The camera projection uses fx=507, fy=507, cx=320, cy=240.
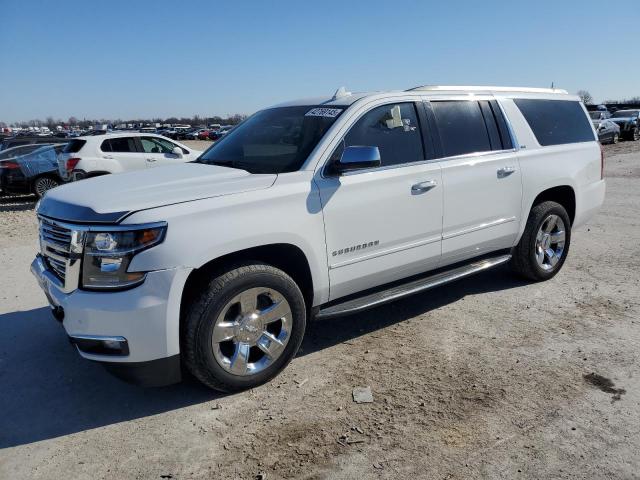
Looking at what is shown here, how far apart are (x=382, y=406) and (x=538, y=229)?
2.86 meters

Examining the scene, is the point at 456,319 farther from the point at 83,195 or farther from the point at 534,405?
the point at 83,195

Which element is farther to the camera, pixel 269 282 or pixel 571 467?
pixel 269 282

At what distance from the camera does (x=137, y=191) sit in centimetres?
318

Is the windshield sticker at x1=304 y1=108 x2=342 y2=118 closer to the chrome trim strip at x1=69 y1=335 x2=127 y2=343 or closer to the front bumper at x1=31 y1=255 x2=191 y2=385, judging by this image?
the front bumper at x1=31 y1=255 x2=191 y2=385

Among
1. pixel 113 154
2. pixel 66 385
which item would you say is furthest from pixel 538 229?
pixel 113 154

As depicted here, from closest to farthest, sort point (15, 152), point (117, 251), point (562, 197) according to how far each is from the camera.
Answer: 1. point (117, 251)
2. point (562, 197)
3. point (15, 152)

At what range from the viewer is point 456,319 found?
4.49 metres

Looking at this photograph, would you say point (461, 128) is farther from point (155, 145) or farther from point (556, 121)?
point (155, 145)

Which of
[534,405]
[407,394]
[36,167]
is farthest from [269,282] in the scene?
[36,167]

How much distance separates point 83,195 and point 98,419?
1.41 meters

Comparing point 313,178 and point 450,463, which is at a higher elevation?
point 313,178

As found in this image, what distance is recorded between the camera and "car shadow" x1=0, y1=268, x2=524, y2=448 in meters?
3.14

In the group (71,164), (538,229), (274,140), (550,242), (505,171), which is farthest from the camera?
(71,164)

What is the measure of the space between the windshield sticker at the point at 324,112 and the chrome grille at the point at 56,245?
198 centimetres
